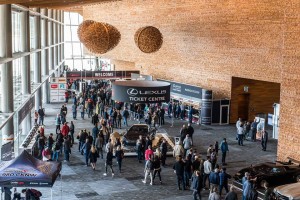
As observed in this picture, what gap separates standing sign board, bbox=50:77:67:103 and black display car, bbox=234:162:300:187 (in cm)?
1955

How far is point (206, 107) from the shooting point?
92.2 feet

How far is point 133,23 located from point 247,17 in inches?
597

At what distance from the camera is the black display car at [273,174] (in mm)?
15336

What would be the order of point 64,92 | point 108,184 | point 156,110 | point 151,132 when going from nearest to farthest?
1. point 108,184
2. point 151,132
3. point 156,110
4. point 64,92

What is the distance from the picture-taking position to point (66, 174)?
17.5m

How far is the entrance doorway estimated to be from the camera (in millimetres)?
28375

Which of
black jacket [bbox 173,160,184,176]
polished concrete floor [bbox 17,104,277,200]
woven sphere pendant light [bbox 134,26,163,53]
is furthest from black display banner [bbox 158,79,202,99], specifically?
black jacket [bbox 173,160,184,176]

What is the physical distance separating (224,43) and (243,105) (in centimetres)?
377

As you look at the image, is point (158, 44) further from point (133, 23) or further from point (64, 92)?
point (133, 23)

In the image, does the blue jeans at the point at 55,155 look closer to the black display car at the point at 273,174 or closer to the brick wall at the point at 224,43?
the black display car at the point at 273,174

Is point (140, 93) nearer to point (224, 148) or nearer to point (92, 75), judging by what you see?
point (224, 148)

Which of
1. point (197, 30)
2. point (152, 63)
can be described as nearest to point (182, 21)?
point (197, 30)

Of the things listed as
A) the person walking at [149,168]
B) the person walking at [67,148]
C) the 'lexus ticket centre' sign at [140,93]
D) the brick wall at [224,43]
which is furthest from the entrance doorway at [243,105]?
the person walking at [149,168]

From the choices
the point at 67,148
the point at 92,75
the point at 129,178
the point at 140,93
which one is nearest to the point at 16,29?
the point at 140,93
